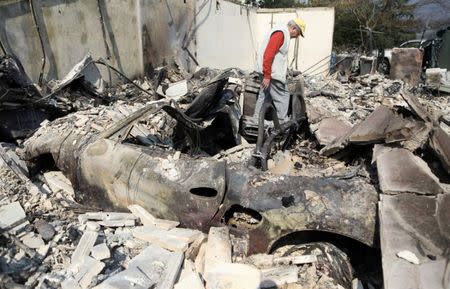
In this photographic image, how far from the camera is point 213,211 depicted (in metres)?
3.08

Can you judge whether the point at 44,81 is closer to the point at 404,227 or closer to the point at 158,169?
the point at 158,169

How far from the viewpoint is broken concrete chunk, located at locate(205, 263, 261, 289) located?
2.66 meters

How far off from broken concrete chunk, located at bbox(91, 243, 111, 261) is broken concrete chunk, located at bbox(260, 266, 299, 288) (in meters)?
1.22

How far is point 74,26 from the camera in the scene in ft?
24.1

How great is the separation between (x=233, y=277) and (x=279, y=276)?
1.18 ft

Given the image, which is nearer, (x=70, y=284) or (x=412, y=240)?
(x=412, y=240)

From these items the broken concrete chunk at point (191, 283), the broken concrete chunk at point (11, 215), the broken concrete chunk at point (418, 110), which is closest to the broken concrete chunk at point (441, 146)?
the broken concrete chunk at point (418, 110)

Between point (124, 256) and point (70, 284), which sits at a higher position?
point (70, 284)

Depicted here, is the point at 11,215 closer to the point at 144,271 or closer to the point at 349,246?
the point at 144,271

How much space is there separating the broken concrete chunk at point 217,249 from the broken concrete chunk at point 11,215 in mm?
1656

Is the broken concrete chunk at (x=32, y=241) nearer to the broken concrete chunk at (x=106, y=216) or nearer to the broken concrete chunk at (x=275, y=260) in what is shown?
the broken concrete chunk at (x=106, y=216)

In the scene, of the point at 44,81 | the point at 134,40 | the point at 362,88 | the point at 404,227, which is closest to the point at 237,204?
the point at 404,227

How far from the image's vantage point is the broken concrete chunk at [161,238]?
3.03 metres

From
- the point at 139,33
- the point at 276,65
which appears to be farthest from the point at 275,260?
the point at 139,33
